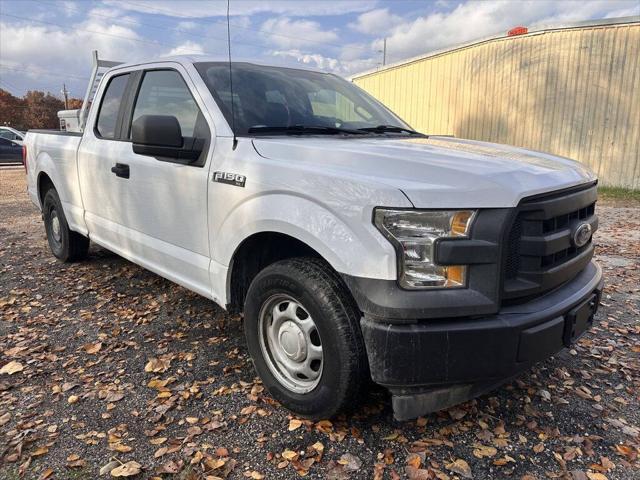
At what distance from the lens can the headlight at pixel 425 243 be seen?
212 centimetres

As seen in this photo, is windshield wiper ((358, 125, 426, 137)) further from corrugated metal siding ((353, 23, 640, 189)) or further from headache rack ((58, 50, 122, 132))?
corrugated metal siding ((353, 23, 640, 189))

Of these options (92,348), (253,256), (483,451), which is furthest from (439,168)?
(92,348)

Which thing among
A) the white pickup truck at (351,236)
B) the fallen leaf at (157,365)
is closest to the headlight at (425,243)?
the white pickup truck at (351,236)

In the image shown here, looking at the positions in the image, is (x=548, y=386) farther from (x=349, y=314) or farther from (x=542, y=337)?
(x=349, y=314)

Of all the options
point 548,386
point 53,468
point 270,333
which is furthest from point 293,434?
point 548,386

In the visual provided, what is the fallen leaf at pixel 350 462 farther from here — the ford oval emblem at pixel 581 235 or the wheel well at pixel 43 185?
the wheel well at pixel 43 185

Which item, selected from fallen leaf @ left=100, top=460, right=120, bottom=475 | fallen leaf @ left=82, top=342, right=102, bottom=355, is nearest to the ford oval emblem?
fallen leaf @ left=100, top=460, right=120, bottom=475

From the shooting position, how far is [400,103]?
17.0 meters

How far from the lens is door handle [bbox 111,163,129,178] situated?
381 cm

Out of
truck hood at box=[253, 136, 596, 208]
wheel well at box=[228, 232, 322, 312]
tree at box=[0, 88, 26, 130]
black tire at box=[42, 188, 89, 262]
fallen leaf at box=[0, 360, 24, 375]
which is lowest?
fallen leaf at box=[0, 360, 24, 375]

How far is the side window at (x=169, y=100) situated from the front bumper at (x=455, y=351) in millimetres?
1879

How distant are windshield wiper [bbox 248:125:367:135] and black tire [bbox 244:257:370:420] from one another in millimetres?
918

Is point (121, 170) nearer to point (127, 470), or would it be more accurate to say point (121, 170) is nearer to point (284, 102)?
point (284, 102)

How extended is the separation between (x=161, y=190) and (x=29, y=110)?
6856cm
